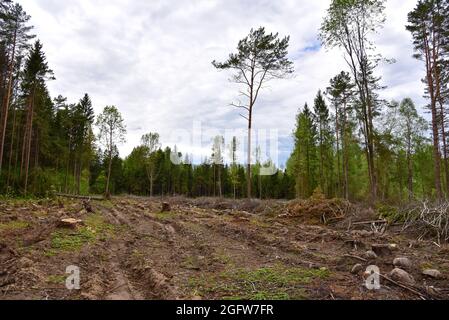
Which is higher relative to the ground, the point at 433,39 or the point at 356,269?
the point at 433,39

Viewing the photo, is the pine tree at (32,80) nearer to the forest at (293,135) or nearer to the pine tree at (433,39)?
the forest at (293,135)

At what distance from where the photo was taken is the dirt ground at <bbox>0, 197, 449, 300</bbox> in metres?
3.87

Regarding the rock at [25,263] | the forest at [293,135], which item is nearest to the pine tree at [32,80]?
the forest at [293,135]

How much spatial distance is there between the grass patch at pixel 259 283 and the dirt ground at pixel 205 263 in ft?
0.04

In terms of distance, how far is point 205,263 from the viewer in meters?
5.62

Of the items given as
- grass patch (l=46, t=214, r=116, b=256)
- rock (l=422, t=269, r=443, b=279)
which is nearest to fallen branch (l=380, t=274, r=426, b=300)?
rock (l=422, t=269, r=443, b=279)

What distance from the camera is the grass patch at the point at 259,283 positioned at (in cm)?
381

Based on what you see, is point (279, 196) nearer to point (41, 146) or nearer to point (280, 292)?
point (41, 146)

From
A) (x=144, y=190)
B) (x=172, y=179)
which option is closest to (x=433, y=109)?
(x=172, y=179)

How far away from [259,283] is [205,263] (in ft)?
5.24

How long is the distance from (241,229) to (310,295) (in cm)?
521

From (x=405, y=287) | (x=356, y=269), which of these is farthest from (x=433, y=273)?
(x=356, y=269)

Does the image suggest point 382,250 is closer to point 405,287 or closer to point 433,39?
point 405,287

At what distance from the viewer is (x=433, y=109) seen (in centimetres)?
1819
